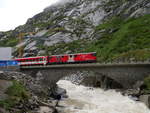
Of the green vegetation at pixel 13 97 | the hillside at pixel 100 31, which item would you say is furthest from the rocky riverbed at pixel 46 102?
the hillside at pixel 100 31

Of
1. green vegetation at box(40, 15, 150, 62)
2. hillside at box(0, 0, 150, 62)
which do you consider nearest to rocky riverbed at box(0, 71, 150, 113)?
green vegetation at box(40, 15, 150, 62)

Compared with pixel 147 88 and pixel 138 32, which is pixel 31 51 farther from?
pixel 147 88

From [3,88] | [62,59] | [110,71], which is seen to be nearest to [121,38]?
[62,59]

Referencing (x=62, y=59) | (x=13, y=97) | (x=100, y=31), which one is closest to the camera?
(x=13, y=97)

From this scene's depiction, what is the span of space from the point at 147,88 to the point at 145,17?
54.9 m

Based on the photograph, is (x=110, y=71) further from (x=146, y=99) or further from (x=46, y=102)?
(x=46, y=102)

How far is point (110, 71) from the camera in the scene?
47375 millimetres

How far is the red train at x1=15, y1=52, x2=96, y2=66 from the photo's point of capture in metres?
53.8

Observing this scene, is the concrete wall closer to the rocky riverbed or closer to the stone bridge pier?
the stone bridge pier

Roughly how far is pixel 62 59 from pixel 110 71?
1445cm

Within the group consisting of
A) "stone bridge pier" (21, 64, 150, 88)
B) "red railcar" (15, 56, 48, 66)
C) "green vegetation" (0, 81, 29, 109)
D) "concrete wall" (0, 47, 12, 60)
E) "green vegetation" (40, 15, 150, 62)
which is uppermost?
"green vegetation" (40, 15, 150, 62)

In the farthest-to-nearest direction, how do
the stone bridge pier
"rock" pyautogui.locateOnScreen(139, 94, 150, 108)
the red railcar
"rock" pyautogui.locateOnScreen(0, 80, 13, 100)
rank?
the red railcar < the stone bridge pier < "rock" pyautogui.locateOnScreen(139, 94, 150, 108) < "rock" pyautogui.locateOnScreen(0, 80, 13, 100)

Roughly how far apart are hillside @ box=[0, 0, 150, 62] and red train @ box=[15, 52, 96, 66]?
1214cm

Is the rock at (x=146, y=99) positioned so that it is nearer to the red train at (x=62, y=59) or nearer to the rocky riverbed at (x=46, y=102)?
the rocky riverbed at (x=46, y=102)
